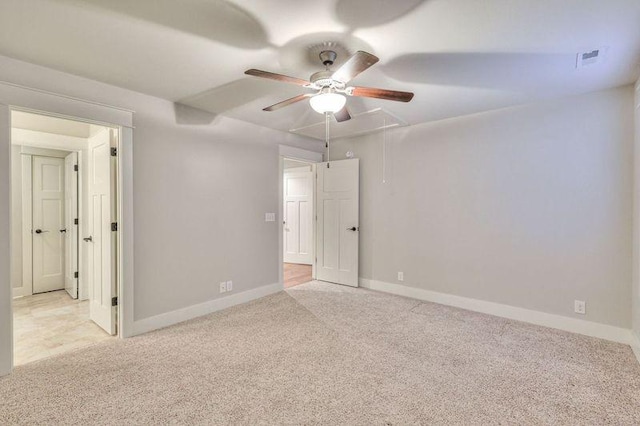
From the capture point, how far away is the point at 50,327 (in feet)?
10.6

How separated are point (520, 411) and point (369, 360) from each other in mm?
1039

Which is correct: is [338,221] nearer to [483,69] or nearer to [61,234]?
[483,69]

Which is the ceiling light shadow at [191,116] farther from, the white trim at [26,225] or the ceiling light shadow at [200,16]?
the white trim at [26,225]

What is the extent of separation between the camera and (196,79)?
2.69 meters

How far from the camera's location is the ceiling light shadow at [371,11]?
66.3 inches

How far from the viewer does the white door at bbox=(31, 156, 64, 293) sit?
14.3ft

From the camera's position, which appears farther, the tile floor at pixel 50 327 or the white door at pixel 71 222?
the white door at pixel 71 222

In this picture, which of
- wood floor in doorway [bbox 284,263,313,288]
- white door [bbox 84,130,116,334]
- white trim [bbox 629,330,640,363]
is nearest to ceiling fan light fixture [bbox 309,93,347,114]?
white door [bbox 84,130,116,334]

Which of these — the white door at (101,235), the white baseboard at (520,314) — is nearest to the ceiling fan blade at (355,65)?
the white door at (101,235)

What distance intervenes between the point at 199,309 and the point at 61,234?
280 cm

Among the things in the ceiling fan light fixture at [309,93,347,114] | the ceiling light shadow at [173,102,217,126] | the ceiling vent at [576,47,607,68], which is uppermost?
the ceiling vent at [576,47,607,68]

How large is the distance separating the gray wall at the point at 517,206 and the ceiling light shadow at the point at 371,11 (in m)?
2.37

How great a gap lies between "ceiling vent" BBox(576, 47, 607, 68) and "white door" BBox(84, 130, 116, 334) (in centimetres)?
407

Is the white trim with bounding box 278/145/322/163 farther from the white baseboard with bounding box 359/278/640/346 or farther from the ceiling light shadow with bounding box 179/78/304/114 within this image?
the white baseboard with bounding box 359/278/640/346
